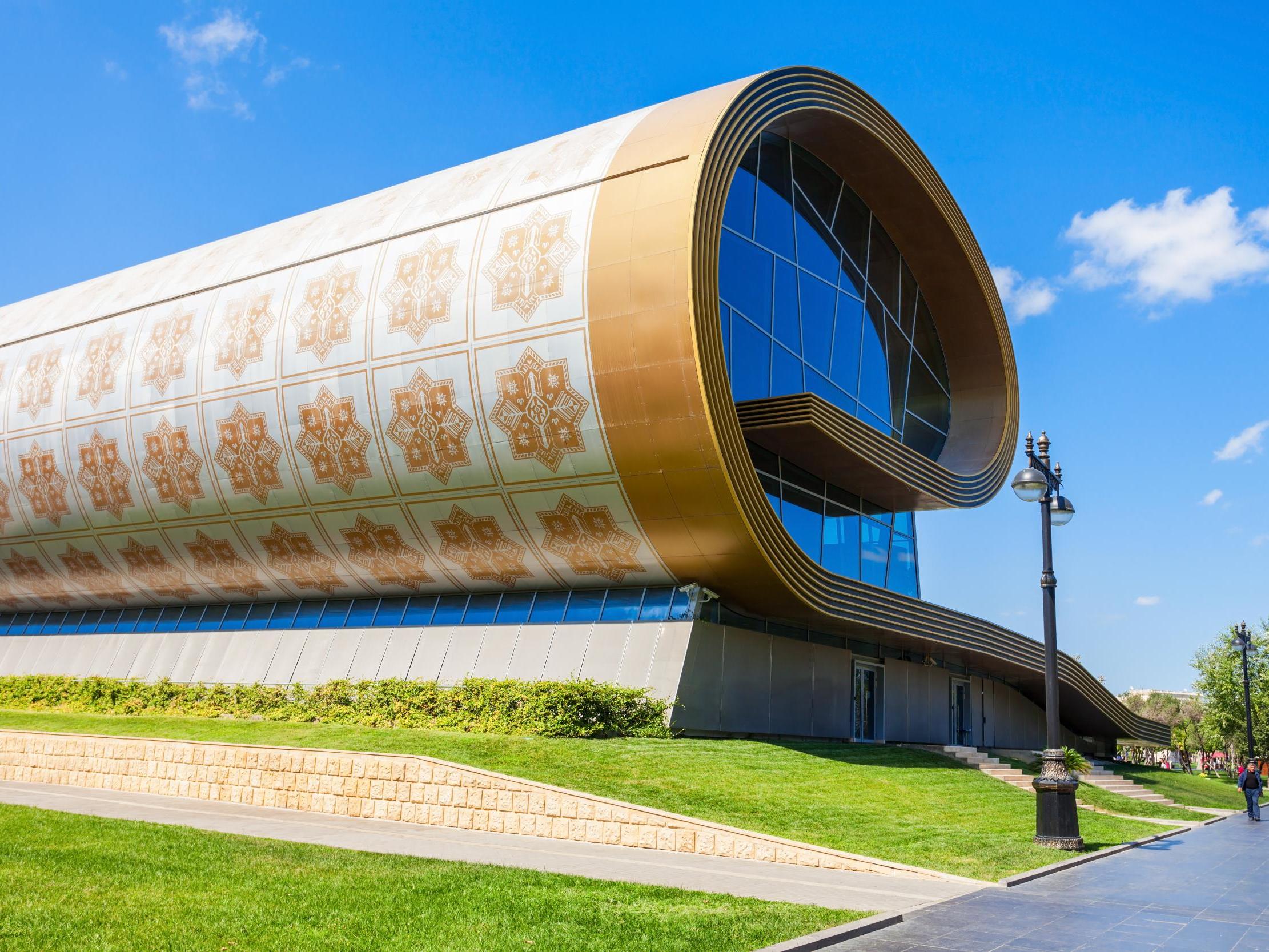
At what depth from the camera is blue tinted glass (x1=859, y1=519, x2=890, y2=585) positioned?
31766 mm

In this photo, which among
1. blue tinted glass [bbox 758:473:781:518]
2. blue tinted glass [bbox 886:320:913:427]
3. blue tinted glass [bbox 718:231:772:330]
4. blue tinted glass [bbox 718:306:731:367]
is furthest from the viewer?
blue tinted glass [bbox 886:320:913:427]

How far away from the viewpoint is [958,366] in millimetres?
37031

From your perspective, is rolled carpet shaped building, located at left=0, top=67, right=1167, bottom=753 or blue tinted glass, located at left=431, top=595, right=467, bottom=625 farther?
blue tinted glass, located at left=431, top=595, right=467, bottom=625

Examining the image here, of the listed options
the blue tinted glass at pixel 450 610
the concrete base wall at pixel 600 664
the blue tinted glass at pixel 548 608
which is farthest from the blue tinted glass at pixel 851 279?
the blue tinted glass at pixel 450 610

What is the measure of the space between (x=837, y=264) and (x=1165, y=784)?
20432mm

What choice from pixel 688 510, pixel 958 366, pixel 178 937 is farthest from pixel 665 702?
pixel 958 366

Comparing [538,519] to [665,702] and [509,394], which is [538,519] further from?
[665,702]

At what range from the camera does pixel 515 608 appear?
27516 mm

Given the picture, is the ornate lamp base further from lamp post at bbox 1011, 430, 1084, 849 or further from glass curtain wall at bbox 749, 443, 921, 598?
glass curtain wall at bbox 749, 443, 921, 598

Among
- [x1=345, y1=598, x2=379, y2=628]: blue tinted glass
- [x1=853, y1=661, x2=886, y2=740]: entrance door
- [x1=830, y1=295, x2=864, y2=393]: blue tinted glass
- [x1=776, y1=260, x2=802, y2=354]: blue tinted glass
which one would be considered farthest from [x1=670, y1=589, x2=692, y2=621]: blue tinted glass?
[x1=345, y1=598, x2=379, y2=628]: blue tinted glass

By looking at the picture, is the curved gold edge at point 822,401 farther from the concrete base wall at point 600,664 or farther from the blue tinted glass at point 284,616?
the blue tinted glass at point 284,616

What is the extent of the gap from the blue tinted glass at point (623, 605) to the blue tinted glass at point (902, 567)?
10.6m

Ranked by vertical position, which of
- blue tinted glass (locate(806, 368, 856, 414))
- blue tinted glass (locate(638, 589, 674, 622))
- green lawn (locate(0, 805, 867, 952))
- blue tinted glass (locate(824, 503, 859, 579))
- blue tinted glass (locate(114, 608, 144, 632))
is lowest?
green lawn (locate(0, 805, 867, 952))

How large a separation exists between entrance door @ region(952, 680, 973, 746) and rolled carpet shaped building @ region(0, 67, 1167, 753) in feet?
0.59
